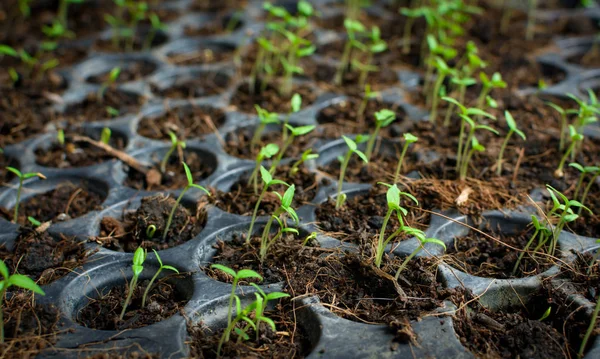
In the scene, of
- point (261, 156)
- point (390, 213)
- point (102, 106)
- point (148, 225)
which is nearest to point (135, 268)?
point (148, 225)

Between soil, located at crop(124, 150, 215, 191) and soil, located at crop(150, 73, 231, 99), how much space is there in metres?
0.48

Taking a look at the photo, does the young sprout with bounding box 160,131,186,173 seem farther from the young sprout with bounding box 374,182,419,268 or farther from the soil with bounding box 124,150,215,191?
the young sprout with bounding box 374,182,419,268

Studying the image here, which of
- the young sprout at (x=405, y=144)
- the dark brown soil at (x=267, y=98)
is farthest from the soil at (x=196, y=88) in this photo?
the young sprout at (x=405, y=144)

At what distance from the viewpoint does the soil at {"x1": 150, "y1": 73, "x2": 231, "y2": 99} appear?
8.51 feet

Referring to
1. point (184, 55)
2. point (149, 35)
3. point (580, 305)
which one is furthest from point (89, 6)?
point (580, 305)

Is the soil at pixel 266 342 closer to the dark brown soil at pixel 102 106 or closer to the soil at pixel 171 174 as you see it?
the soil at pixel 171 174

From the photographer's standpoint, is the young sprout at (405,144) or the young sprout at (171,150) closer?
the young sprout at (405,144)

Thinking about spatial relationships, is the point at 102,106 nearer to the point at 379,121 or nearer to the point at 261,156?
the point at 261,156

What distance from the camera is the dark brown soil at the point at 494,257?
5.32 feet

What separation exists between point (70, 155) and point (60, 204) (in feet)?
0.97

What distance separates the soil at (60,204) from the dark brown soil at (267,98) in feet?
2.45

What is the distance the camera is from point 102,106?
2473 millimetres

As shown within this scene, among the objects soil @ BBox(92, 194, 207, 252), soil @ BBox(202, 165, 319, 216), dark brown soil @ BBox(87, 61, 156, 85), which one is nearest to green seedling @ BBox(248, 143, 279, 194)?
soil @ BBox(202, 165, 319, 216)

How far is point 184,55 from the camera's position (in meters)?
2.98
